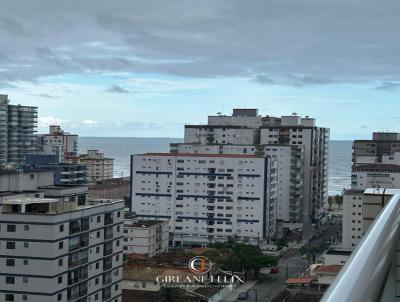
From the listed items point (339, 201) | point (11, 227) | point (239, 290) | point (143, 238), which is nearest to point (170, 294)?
point (239, 290)

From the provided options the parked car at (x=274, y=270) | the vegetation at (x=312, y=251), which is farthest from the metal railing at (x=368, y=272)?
the vegetation at (x=312, y=251)

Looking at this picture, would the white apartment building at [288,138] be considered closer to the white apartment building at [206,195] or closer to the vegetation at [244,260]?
the white apartment building at [206,195]

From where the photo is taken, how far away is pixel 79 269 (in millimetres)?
12172

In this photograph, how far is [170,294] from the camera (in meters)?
16.1

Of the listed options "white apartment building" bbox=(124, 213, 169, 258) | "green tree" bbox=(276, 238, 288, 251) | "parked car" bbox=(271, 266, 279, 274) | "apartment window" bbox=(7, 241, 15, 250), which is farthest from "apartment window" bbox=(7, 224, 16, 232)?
"green tree" bbox=(276, 238, 288, 251)

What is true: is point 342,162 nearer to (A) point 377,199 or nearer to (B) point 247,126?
(B) point 247,126

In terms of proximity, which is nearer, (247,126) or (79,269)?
(79,269)

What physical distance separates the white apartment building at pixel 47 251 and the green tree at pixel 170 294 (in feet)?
12.0

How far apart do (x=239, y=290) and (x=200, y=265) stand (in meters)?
1.66

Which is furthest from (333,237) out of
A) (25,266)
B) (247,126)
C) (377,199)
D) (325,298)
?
(325,298)

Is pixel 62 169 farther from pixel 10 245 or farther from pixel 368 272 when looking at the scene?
pixel 368 272

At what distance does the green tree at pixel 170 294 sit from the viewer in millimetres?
16109

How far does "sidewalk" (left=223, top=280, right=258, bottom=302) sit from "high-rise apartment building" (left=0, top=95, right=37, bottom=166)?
26.6 meters

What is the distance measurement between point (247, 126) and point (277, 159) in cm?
708
